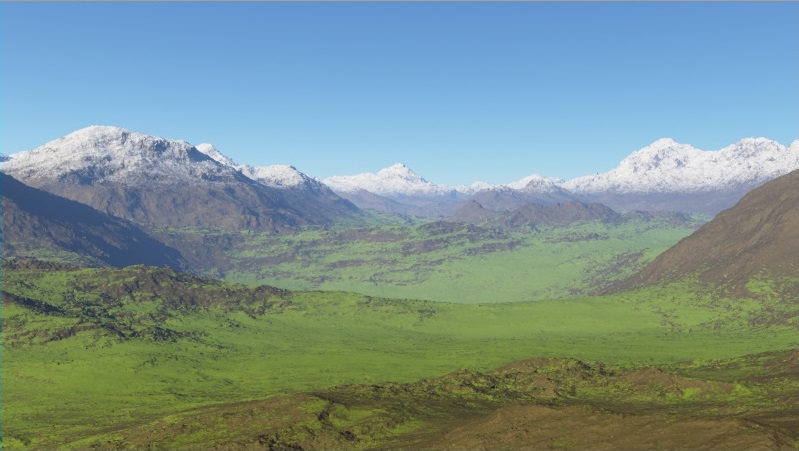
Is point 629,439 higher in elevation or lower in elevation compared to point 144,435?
higher

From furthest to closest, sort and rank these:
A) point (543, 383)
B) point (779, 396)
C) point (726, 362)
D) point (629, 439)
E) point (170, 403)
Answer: point (726, 362) → point (170, 403) → point (543, 383) → point (779, 396) → point (629, 439)

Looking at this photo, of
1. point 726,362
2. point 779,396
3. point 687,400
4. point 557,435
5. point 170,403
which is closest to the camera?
point 557,435

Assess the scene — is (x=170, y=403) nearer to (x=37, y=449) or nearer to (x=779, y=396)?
(x=37, y=449)

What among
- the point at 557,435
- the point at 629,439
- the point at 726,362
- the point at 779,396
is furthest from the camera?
the point at 726,362

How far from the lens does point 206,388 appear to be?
18725cm

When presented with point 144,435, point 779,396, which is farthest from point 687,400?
point 144,435

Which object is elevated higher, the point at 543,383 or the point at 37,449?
the point at 543,383

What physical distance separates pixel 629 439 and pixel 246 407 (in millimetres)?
64559

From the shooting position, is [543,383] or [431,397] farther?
[543,383]

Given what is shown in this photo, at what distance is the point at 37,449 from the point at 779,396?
130233mm

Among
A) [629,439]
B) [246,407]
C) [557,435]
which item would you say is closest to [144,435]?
[246,407]

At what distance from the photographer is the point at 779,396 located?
114875mm

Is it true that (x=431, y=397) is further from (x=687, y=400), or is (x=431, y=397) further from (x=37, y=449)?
(x=37, y=449)

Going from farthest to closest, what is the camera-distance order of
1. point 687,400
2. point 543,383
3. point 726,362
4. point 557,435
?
point 726,362, point 543,383, point 687,400, point 557,435
